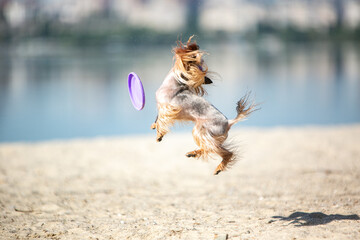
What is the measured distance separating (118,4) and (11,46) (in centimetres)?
2657

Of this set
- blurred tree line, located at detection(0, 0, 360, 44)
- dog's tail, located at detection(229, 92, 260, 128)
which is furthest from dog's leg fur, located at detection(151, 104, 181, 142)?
blurred tree line, located at detection(0, 0, 360, 44)

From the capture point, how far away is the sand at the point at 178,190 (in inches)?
221

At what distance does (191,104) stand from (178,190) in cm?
443

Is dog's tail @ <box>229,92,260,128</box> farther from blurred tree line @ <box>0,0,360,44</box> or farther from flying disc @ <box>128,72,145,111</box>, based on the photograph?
blurred tree line @ <box>0,0,360,44</box>

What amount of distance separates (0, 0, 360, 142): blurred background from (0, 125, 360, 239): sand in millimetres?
1962

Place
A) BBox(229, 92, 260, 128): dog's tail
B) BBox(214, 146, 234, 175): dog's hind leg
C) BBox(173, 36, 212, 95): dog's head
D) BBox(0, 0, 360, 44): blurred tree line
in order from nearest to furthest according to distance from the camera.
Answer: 1. BBox(173, 36, 212, 95): dog's head
2. BBox(214, 146, 234, 175): dog's hind leg
3. BBox(229, 92, 260, 128): dog's tail
4. BBox(0, 0, 360, 44): blurred tree line

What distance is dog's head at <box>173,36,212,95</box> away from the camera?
4.03 meters

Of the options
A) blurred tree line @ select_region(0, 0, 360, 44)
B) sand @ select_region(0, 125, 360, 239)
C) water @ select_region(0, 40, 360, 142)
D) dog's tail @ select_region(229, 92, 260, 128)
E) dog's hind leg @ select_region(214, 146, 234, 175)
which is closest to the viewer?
dog's hind leg @ select_region(214, 146, 234, 175)

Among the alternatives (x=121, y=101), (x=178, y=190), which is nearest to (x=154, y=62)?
(x=121, y=101)

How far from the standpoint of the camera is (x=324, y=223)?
5.47 m

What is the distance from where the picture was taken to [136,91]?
4.62m

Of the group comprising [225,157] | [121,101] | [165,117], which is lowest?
[121,101]

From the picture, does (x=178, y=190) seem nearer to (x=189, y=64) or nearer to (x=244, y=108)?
(x=244, y=108)

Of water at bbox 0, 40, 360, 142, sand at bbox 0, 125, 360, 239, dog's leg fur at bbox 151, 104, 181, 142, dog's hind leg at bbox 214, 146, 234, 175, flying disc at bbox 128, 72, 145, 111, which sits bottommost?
water at bbox 0, 40, 360, 142
